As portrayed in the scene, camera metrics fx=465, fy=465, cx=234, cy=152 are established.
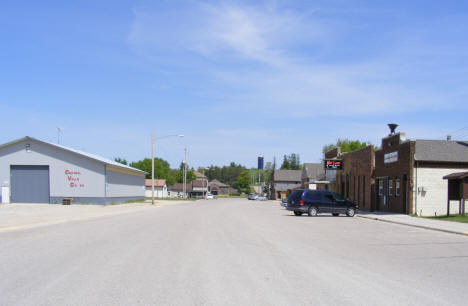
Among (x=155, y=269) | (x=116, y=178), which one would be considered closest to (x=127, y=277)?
(x=155, y=269)

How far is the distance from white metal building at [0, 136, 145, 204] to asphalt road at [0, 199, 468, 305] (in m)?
30.0

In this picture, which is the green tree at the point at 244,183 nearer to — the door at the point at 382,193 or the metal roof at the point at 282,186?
the metal roof at the point at 282,186

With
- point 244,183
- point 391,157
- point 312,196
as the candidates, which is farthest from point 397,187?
point 244,183

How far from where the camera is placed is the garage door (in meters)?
44.3

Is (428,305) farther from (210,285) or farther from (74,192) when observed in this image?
(74,192)

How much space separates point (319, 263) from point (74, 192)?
3821cm

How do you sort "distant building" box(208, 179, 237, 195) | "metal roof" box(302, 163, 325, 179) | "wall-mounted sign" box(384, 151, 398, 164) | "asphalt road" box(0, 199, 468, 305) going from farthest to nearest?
"distant building" box(208, 179, 237, 195)
"metal roof" box(302, 163, 325, 179)
"wall-mounted sign" box(384, 151, 398, 164)
"asphalt road" box(0, 199, 468, 305)

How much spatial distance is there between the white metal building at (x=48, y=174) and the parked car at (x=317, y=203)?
2082 cm

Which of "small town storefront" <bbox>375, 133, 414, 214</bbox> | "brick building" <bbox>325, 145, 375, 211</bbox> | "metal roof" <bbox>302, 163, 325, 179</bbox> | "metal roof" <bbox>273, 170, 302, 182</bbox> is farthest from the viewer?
"metal roof" <bbox>273, 170, 302, 182</bbox>

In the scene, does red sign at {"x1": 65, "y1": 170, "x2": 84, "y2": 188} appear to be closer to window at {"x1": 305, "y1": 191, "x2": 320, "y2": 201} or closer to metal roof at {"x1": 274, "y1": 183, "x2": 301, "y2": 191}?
window at {"x1": 305, "y1": 191, "x2": 320, "y2": 201}

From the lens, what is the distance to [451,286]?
8430 millimetres

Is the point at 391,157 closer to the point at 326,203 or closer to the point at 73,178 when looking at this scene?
the point at 326,203

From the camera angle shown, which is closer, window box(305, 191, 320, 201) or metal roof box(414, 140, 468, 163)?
metal roof box(414, 140, 468, 163)

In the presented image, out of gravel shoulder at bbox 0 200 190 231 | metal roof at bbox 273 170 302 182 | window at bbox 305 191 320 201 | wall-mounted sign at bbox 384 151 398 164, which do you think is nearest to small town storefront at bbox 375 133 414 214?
wall-mounted sign at bbox 384 151 398 164
